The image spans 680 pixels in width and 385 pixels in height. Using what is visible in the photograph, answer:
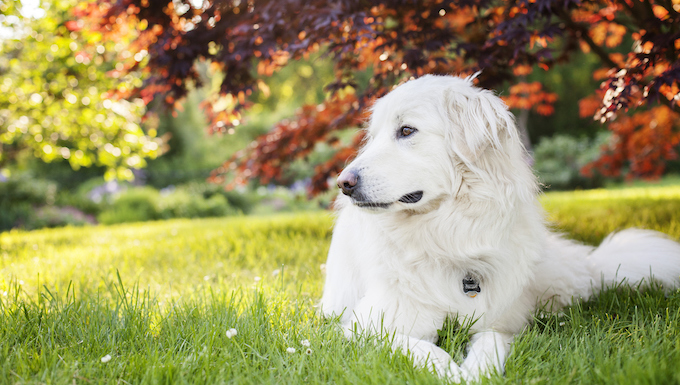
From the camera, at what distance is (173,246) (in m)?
4.58

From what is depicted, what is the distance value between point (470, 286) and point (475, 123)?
0.73m

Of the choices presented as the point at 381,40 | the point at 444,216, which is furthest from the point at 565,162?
the point at 444,216

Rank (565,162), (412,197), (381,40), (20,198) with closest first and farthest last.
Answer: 1. (412,197)
2. (381,40)
3. (20,198)
4. (565,162)

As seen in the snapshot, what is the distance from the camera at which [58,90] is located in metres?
5.28

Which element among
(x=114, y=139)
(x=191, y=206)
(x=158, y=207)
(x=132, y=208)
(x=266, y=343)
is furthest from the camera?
(x=191, y=206)

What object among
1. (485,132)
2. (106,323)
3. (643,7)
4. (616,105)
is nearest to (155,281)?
(106,323)

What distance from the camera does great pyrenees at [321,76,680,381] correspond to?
73.7 inches

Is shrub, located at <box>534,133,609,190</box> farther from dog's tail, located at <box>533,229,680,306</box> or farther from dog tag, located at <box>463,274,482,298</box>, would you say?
dog tag, located at <box>463,274,482,298</box>

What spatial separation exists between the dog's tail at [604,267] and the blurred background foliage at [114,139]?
1.14 m

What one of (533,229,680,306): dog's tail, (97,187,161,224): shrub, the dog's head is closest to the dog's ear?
the dog's head

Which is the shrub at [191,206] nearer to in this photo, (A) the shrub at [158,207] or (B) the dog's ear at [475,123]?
(A) the shrub at [158,207]

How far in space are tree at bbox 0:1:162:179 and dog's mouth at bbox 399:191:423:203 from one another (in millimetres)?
3912

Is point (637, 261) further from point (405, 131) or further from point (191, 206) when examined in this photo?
point (191, 206)

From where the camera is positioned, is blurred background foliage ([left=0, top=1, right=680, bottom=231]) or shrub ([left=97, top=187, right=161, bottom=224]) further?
shrub ([left=97, top=187, right=161, bottom=224])
